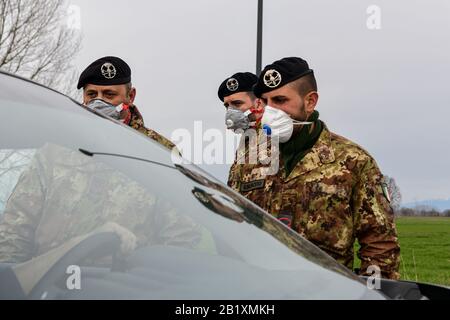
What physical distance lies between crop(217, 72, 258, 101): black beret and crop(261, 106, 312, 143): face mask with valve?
134 inches

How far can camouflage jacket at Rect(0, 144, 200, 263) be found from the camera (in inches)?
58.5

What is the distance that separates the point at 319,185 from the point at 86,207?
2570 millimetres

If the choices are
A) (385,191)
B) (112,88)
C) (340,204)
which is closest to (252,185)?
(340,204)

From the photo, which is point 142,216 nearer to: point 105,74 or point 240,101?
point 105,74

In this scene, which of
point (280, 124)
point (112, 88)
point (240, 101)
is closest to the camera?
point (280, 124)

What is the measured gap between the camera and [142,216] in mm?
1483

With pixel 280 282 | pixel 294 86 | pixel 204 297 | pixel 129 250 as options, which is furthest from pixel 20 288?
pixel 294 86

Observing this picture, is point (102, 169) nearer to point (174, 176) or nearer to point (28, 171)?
point (174, 176)

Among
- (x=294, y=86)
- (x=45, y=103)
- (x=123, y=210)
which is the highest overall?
(x=294, y=86)

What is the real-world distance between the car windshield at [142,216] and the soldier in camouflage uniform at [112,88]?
3.53 metres
